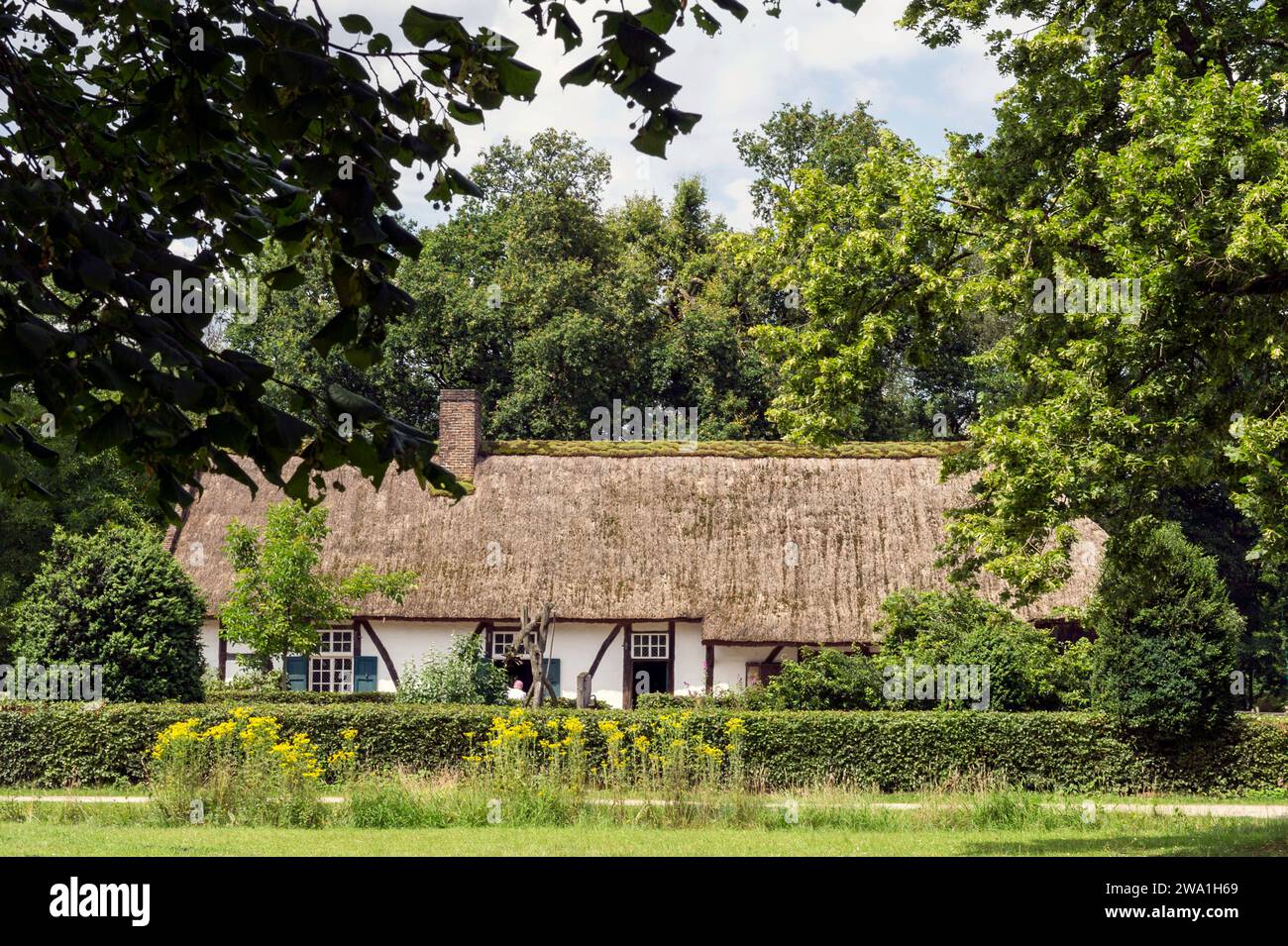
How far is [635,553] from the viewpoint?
96.8 ft

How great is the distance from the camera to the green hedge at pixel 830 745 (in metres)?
17.8

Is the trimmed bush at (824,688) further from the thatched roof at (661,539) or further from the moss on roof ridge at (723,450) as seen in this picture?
the moss on roof ridge at (723,450)

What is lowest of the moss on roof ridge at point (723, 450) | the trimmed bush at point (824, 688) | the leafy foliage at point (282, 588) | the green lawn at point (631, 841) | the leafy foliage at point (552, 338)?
the green lawn at point (631, 841)

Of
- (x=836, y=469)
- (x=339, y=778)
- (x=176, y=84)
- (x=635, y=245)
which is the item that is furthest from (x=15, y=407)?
(x=635, y=245)

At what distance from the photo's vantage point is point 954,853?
12.6 metres

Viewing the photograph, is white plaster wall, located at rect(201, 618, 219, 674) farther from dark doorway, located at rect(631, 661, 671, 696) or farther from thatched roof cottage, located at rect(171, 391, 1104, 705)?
dark doorway, located at rect(631, 661, 671, 696)

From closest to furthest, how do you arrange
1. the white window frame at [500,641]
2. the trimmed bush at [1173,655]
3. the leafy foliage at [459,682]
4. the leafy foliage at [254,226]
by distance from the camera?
the leafy foliage at [254,226] < the trimmed bush at [1173,655] < the leafy foliage at [459,682] < the white window frame at [500,641]

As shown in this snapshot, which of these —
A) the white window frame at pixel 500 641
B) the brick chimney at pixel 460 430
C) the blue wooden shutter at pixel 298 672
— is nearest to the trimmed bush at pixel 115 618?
the blue wooden shutter at pixel 298 672

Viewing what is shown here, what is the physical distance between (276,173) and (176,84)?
0.91m

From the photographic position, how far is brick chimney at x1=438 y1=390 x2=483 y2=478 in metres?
31.9

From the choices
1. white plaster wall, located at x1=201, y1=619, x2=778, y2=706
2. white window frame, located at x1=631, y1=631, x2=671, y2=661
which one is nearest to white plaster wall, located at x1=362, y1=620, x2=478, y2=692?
white plaster wall, located at x1=201, y1=619, x2=778, y2=706

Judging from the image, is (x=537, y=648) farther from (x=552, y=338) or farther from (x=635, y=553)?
(x=552, y=338)

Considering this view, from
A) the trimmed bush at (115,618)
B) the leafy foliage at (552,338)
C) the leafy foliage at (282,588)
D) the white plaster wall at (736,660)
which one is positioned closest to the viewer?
the trimmed bush at (115,618)

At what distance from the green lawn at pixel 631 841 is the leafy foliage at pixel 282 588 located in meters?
9.46
